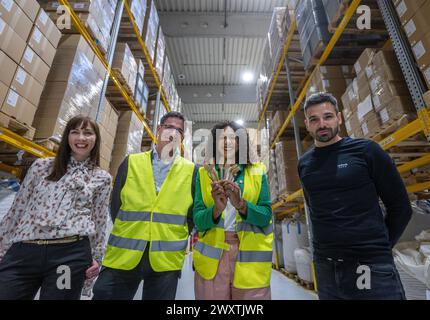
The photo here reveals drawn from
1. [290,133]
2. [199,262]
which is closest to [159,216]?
[199,262]

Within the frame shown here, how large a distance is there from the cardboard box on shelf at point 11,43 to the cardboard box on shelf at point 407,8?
3446mm

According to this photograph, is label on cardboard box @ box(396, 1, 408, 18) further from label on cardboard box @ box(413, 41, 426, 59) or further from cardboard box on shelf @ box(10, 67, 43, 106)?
cardboard box on shelf @ box(10, 67, 43, 106)

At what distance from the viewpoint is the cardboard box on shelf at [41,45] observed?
95.0 inches

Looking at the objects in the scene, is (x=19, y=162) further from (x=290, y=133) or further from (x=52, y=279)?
(x=290, y=133)

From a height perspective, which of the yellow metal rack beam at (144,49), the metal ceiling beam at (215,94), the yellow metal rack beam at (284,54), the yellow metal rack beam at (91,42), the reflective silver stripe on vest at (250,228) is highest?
the metal ceiling beam at (215,94)

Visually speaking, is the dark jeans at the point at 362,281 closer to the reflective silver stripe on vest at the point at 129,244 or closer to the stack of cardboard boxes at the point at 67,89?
the reflective silver stripe on vest at the point at 129,244

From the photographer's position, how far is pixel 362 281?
50.8 inches

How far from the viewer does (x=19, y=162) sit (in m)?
2.93

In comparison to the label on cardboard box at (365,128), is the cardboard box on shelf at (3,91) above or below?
above

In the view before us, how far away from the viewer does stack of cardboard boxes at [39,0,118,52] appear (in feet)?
10.4

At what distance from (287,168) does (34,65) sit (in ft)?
14.3

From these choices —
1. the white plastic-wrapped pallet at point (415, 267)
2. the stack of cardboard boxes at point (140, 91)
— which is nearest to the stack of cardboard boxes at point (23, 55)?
the stack of cardboard boxes at point (140, 91)

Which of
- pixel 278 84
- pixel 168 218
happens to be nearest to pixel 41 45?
pixel 168 218

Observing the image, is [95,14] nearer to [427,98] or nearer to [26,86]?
[26,86]
